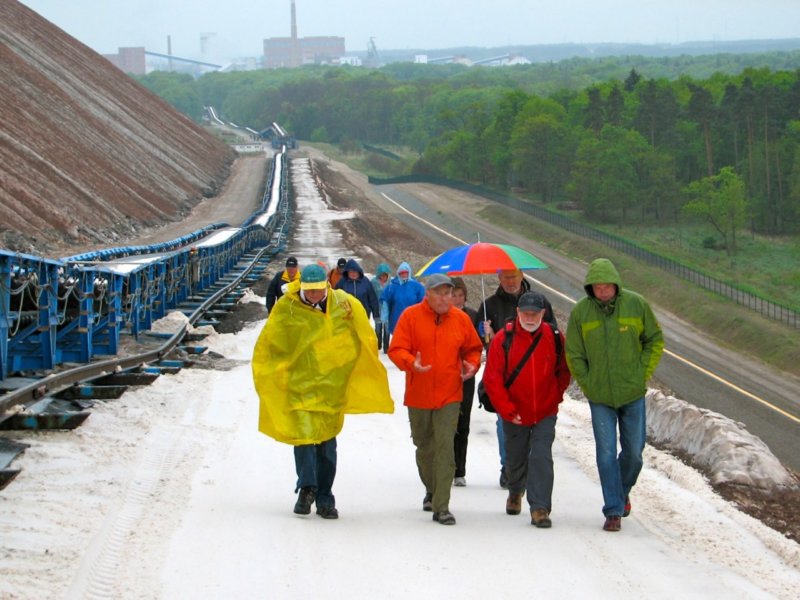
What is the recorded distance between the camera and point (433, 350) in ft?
30.4

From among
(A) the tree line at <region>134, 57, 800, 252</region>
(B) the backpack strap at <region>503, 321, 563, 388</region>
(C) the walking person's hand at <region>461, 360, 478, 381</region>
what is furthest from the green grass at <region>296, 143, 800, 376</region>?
(C) the walking person's hand at <region>461, 360, 478, 381</region>

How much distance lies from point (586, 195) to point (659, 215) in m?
5.35

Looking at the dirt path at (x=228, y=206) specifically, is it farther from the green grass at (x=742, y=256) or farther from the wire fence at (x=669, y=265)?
the green grass at (x=742, y=256)

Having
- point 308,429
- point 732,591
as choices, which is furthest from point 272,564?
point 732,591

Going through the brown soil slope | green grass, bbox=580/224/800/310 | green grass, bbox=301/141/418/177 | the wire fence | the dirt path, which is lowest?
green grass, bbox=580/224/800/310

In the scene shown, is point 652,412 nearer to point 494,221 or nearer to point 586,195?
point 494,221

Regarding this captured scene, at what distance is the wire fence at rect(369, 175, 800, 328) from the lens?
47938 mm

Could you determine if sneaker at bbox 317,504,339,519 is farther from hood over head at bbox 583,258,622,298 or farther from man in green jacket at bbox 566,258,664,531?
hood over head at bbox 583,258,622,298

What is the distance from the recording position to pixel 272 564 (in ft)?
26.1

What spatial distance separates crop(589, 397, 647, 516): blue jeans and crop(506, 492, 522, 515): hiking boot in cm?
70

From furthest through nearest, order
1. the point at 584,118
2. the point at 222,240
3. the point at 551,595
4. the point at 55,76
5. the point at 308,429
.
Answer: the point at 584,118 < the point at 55,76 < the point at 222,240 < the point at 308,429 < the point at 551,595

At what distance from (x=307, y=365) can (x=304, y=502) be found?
971 millimetres

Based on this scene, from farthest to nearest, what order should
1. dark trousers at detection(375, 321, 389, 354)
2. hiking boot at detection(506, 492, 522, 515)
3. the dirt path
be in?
the dirt path → dark trousers at detection(375, 321, 389, 354) → hiking boot at detection(506, 492, 522, 515)

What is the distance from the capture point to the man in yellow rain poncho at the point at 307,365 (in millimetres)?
9086
